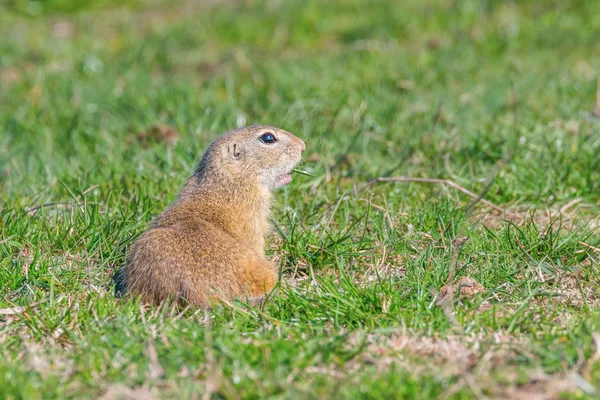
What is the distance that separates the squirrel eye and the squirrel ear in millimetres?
164

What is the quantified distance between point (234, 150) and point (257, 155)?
0.14 meters

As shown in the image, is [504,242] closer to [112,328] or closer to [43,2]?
[112,328]

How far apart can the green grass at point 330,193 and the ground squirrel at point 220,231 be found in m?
0.13

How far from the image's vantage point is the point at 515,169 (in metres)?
5.34

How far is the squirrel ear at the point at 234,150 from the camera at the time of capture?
4.70m

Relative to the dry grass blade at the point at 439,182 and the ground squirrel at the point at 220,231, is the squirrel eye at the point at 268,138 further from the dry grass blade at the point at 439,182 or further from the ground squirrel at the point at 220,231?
the dry grass blade at the point at 439,182

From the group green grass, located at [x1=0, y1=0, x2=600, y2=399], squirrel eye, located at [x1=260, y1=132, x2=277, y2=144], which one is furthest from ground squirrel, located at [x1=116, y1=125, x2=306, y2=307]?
green grass, located at [x1=0, y1=0, x2=600, y2=399]

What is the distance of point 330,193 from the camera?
17.1ft

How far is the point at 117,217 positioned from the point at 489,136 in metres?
2.60

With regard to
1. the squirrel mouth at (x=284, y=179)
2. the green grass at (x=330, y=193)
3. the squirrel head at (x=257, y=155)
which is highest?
the squirrel head at (x=257, y=155)

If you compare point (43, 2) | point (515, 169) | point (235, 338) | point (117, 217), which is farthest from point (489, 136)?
point (43, 2)

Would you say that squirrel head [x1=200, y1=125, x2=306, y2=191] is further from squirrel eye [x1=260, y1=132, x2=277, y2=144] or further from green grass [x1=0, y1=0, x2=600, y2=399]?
green grass [x1=0, y1=0, x2=600, y2=399]

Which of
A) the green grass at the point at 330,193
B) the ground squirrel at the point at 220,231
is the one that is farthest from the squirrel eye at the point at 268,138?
the green grass at the point at 330,193

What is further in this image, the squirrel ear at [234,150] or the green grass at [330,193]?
the squirrel ear at [234,150]
